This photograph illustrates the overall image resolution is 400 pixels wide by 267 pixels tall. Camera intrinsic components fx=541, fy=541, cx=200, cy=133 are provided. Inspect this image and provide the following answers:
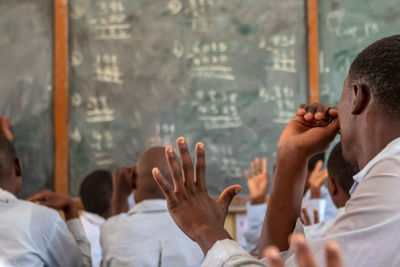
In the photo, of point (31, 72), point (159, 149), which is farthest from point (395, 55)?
point (31, 72)

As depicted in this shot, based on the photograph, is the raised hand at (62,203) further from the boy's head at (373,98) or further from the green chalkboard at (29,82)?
the boy's head at (373,98)

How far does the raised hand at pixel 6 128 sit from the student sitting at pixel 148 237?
2.07 metres

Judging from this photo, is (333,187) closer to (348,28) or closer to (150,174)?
(150,174)

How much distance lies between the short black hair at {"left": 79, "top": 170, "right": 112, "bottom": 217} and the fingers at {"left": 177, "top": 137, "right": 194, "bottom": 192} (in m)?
2.50

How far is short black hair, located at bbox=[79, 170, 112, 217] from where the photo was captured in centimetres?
358

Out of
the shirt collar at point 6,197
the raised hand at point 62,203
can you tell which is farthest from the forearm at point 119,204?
the shirt collar at point 6,197

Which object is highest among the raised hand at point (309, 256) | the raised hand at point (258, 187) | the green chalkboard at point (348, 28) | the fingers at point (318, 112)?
the green chalkboard at point (348, 28)

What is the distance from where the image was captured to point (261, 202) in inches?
118

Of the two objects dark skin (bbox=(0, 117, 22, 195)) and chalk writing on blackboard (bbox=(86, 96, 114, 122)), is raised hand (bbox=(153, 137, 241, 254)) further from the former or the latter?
chalk writing on blackboard (bbox=(86, 96, 114, 122))

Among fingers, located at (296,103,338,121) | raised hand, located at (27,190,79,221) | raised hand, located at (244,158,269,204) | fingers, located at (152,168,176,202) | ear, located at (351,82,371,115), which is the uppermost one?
ear, located at (351,82,371,115)

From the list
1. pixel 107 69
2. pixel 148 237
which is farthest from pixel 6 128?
pixel 148 237

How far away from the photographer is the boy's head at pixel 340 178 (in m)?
2.33

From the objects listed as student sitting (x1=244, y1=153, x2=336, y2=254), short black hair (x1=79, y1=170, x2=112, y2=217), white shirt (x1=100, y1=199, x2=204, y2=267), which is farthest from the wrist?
short black hair (x1=79, y1=170, x2=112, y2=217)

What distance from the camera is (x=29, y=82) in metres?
4.26
